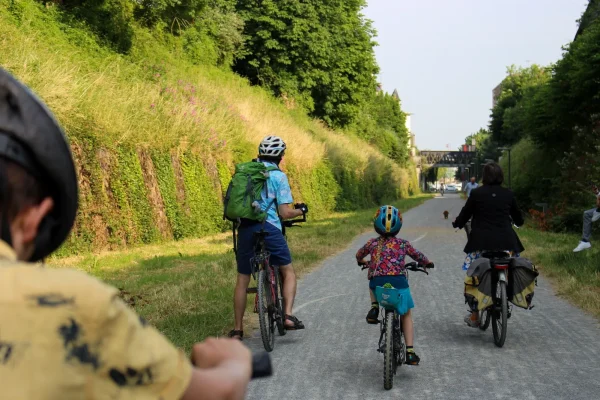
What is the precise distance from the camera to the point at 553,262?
43.4 feet

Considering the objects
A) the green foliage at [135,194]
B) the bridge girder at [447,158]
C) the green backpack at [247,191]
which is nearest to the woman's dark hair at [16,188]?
the green backpack at [247,191]

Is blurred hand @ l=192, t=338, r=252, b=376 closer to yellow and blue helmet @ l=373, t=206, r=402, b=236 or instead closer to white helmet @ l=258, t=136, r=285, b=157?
yellow and blue helmet @ l=373, t=206, r=402, b=236

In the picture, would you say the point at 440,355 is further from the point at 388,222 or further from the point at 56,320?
A: the point at 56,320

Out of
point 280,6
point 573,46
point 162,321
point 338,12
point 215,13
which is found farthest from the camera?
point 338,12

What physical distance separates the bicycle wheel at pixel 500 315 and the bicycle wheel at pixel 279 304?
6.75ft

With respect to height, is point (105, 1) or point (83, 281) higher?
point (105, 1)

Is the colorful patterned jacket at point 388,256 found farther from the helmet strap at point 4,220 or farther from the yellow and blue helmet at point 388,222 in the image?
the helmet strap at point 4,220

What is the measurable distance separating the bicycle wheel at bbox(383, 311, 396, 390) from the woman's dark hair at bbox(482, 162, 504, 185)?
2.50m

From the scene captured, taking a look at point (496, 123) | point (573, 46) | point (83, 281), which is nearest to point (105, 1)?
point (573, 46)

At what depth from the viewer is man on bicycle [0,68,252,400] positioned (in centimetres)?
105

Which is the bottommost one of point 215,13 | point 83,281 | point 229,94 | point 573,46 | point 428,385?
point 428,385

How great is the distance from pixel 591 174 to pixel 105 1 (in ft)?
52.7

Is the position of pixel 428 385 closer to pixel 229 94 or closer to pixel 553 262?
pixel 553 262

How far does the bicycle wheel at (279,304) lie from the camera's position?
7.27 metres
